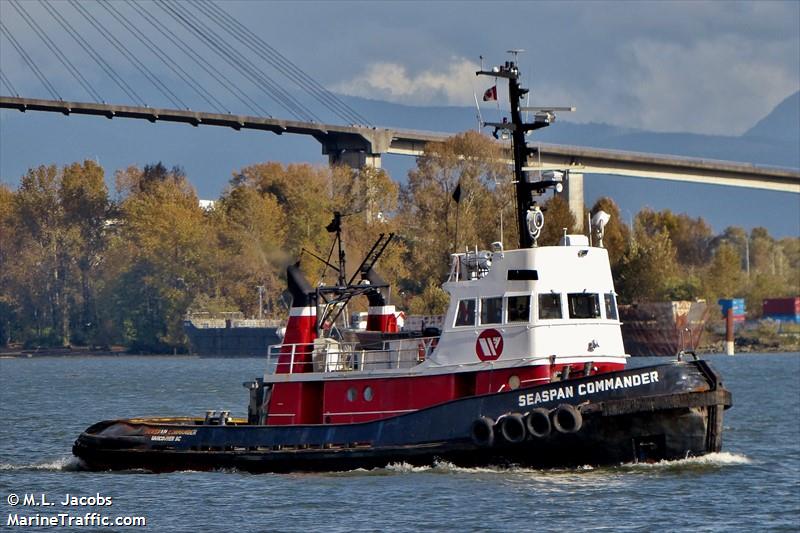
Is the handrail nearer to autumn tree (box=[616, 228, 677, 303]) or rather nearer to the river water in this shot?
the river water

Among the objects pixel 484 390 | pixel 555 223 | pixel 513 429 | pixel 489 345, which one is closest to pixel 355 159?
pixel 555 223

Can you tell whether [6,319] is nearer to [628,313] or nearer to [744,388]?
[628,313]

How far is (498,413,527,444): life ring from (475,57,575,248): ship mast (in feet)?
12.7

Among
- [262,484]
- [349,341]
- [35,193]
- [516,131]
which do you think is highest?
[35,193]

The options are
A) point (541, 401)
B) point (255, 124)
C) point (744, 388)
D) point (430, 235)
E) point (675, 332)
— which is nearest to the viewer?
point (541, 401)

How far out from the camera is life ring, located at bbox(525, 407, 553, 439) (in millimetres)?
29672

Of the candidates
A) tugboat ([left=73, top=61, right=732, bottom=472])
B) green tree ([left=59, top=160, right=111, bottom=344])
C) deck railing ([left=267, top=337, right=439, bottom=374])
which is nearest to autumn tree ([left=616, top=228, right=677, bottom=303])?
green tree ([left=59, top=160, right=111, bottom=344])

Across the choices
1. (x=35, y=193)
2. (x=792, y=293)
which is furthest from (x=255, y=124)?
(x=792, y=293)

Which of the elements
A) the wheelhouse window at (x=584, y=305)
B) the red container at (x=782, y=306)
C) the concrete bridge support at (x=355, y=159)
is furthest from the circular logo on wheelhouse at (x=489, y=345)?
the red container at (x=782, y=306)

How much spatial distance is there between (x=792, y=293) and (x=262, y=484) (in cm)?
11725

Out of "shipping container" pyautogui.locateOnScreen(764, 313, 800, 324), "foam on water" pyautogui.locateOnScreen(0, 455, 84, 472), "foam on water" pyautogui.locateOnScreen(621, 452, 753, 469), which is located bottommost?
"foam on water" pyautogui.locateOnScreen(0, 455, 84, 472)

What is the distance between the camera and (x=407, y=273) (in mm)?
89500

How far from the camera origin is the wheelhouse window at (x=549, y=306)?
101 ft

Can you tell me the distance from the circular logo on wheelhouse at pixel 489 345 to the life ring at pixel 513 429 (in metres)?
1.54
